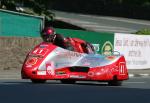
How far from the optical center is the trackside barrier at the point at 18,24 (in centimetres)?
3116

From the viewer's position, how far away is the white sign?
109 feet

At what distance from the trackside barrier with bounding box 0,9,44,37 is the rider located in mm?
11516

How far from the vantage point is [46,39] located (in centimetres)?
1975

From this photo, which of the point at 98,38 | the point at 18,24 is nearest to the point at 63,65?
the point at 18,24

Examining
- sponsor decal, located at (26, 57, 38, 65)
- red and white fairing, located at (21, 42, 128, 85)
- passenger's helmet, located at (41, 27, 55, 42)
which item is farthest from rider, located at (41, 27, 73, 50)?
sponsor decal, located at (26, 57, 38, 65)

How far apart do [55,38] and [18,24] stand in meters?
12.0

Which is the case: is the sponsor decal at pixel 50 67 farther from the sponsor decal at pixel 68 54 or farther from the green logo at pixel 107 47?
the green logo at pixel 107 47

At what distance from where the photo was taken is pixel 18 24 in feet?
103

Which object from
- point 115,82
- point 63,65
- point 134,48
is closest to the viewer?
point 63,65

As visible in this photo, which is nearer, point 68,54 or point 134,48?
point 68,54

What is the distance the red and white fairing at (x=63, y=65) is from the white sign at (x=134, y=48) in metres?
13.3

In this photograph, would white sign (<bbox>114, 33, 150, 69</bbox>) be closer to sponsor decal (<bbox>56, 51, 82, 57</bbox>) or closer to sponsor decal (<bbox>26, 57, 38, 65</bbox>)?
sponsor decal (<bbox>56, 51, 82, 57</bbox>)

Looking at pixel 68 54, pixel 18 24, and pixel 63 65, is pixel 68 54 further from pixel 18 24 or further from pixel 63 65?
pixel 18 24

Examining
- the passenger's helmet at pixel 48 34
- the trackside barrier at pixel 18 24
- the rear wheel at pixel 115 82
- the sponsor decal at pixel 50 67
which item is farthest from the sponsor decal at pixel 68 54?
the trackside barrier at pixel 18 24
